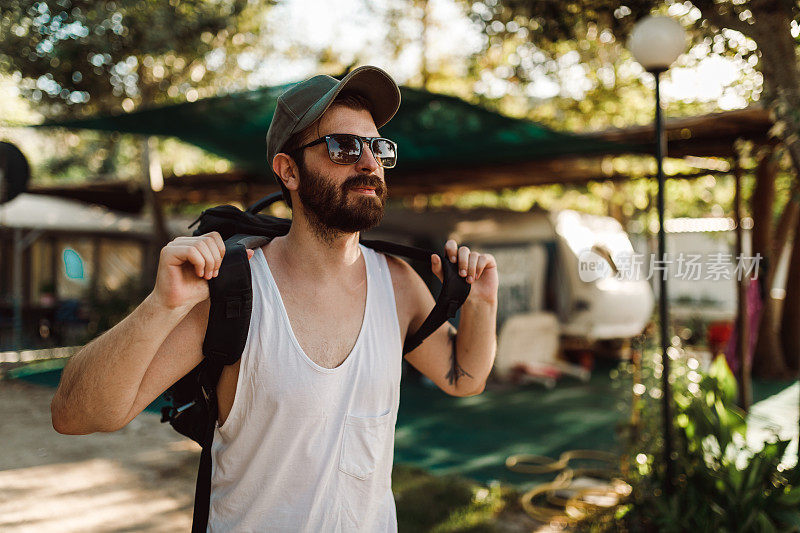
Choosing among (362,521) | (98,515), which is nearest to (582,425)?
(98,515)

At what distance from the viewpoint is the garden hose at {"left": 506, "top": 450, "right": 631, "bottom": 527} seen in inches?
168

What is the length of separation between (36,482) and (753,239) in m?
8.53

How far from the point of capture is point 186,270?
1382 millimetres

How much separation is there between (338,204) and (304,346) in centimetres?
38

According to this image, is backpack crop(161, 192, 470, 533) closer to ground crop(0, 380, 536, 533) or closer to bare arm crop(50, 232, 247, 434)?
bare arm crop(50, 232, 247, 434)

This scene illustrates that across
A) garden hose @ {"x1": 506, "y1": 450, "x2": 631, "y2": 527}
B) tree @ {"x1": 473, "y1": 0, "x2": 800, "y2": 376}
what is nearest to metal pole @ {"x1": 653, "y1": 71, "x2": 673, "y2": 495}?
garden hose @ {"x1": 506, "y1": 450, "x2": 631, "y2": 527}

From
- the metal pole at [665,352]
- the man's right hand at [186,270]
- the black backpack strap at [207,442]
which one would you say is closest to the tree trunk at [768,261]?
the metal pole at [665,352]

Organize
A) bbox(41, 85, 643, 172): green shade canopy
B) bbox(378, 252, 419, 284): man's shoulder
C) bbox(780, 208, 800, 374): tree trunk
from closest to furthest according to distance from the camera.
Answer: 1. bbox(378, 252, 419, 284): man's shoulder
2. bbox(41, 85, 643, 172): green shade canopy
3. bbox(780, 208, 800, 374): tree trunk

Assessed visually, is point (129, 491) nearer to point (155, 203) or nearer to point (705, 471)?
point (705, 471)

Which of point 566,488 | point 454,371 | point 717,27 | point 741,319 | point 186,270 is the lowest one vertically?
point 566,488

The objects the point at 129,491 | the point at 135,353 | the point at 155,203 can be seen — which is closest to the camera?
the point at 135,353

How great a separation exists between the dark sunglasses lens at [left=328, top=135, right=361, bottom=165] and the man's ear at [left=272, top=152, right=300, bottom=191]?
14 cm

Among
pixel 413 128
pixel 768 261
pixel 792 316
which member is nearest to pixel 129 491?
pixel 413 128

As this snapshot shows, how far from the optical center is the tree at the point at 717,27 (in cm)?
318
